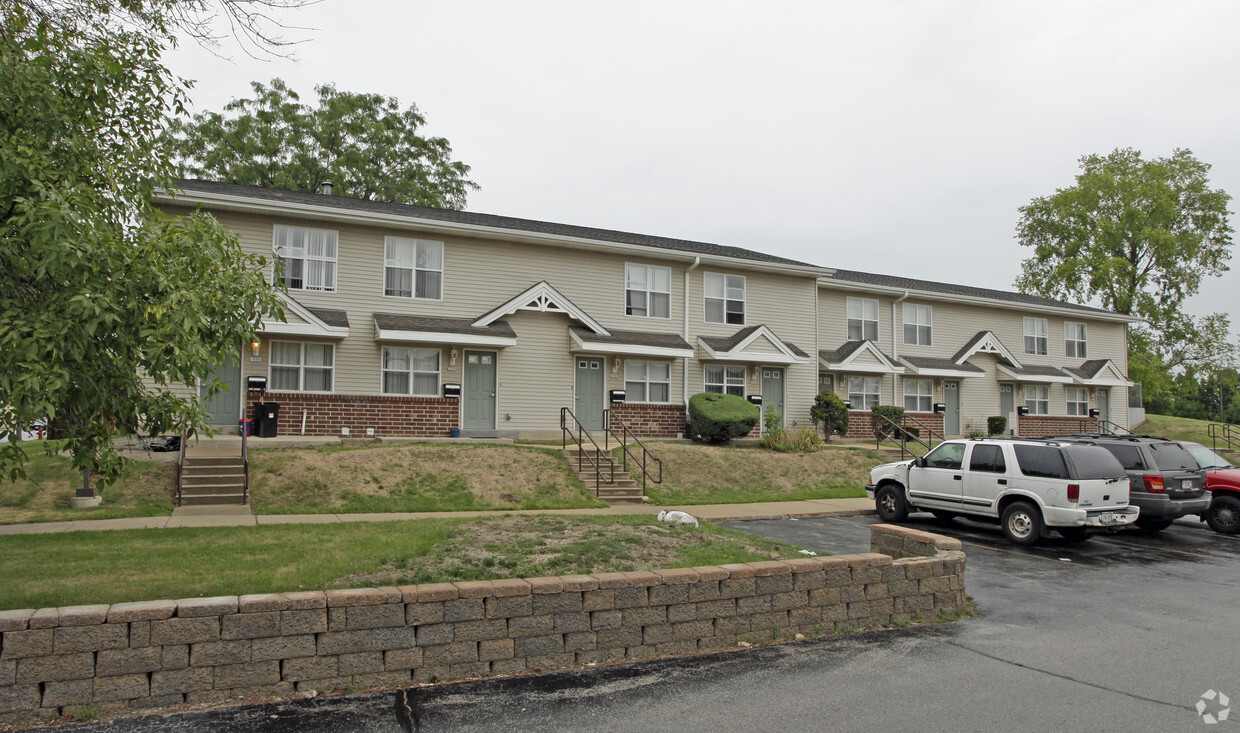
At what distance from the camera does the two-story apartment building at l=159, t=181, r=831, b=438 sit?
19672 millimetres

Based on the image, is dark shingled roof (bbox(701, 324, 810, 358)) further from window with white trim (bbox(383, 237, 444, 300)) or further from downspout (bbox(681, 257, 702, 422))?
window with white trim (bbox(383, 237, 444, 300))

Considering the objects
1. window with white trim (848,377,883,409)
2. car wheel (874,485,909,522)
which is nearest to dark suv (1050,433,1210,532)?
car wheel (874,485,909,522)

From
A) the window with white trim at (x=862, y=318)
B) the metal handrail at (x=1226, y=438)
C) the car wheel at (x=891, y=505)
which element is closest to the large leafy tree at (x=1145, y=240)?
the metal handrail at (x=1226, y=438)

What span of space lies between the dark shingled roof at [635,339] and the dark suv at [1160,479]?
11.3m

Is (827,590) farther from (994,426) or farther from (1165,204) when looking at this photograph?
(1165,204)

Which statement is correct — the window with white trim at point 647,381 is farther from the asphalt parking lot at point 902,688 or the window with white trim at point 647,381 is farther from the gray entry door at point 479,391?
the asphalt parking lot at point 902,688

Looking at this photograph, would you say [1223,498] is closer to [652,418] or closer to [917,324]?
[652,418]

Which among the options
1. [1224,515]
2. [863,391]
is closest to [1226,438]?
[863,391]

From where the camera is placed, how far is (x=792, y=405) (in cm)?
2636

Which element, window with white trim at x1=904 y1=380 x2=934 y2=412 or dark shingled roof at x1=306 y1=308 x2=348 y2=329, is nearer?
dark shingled roof at x1=306 y1=308 x2=348 y2=329

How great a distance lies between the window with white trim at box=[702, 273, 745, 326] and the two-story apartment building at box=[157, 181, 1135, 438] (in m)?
0.05

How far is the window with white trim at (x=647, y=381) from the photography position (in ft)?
77.1

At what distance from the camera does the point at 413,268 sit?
21.3m

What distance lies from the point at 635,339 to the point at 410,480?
910 cm
